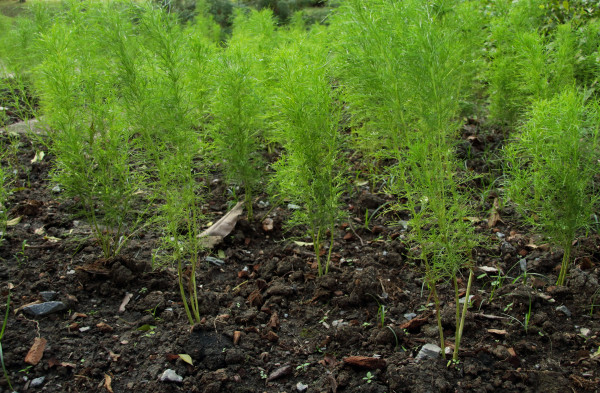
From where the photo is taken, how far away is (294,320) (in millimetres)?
3113

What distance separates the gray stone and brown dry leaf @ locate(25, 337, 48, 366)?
23cm

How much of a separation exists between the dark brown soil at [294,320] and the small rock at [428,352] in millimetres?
51

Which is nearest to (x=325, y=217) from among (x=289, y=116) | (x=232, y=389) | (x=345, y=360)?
(x=289, y=116)

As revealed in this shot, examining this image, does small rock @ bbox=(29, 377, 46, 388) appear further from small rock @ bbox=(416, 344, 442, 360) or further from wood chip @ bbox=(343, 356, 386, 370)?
small rock @ bbox=(416, 344, 442, 360)

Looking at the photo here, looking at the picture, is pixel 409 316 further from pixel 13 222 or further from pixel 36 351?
pixel 13 222

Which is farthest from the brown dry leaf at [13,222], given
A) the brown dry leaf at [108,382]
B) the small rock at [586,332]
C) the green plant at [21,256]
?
the small rock at [586,332]

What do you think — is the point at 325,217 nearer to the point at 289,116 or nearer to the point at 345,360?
the point at 289,116

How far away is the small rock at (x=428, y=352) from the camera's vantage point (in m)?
2.65

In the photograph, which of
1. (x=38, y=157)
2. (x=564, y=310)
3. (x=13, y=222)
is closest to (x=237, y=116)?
(x=13, y=222)

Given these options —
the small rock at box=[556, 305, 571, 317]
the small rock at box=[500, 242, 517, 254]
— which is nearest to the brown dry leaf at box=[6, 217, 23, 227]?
the small rock at box=[500, 242, 517, 254]

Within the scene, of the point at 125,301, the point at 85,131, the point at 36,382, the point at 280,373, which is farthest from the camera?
the point at 85,131

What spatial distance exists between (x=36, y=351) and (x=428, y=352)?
2165 mm

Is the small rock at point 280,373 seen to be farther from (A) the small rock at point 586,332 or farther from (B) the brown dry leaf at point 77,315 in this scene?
(A) the small rock at point 586,332

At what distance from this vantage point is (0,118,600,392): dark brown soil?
2.55 metres
